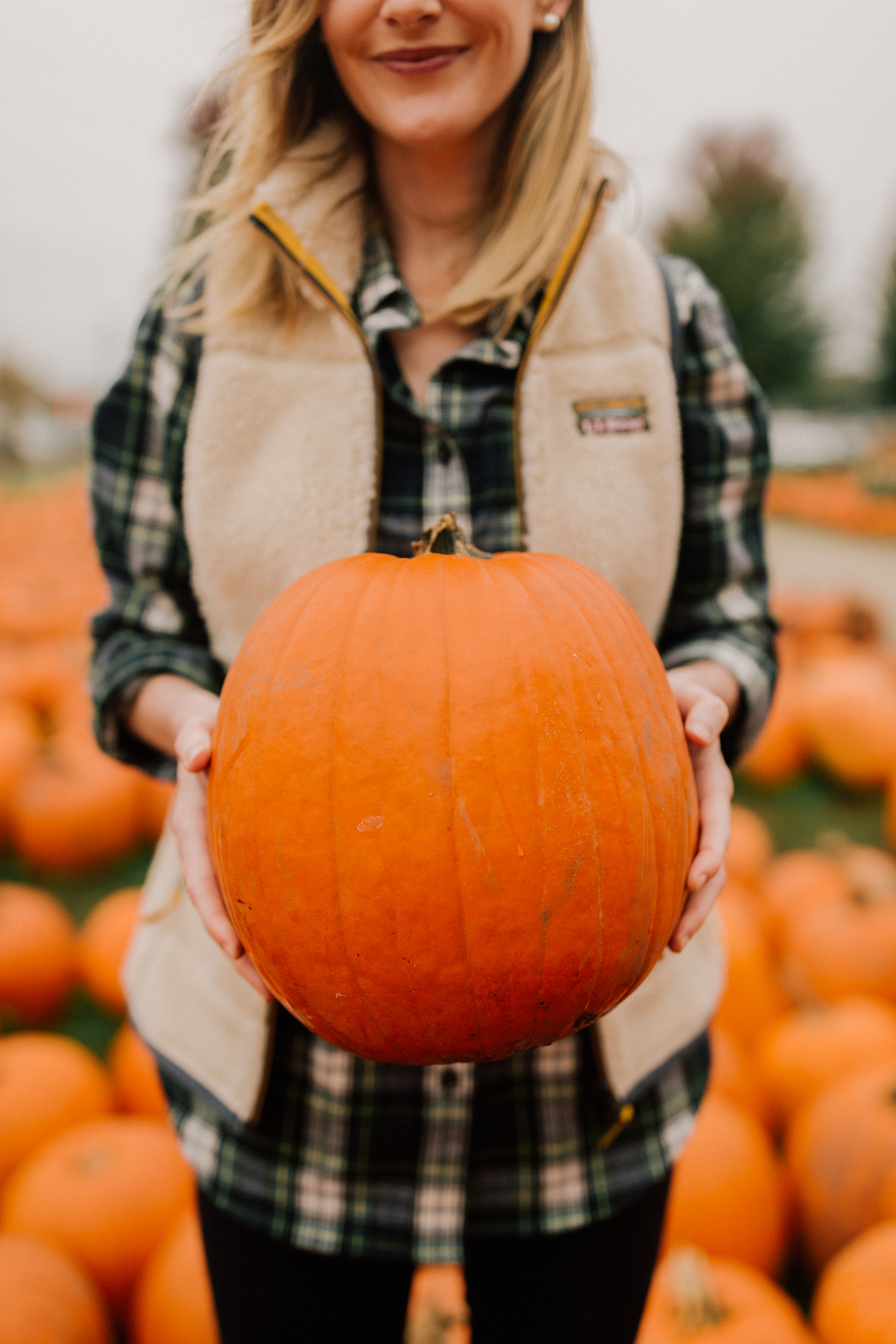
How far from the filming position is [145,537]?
1374 millimetres

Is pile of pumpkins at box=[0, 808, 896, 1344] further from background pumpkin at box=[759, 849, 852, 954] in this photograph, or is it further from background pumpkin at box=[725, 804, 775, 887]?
background pumpkin at box=[725, 804, 775, 887]

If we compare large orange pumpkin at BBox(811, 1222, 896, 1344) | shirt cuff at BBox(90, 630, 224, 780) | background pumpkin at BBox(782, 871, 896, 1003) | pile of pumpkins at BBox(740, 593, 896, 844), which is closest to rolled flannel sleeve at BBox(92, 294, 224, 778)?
shirt cuff at BBox(90, 630, 224, 780)

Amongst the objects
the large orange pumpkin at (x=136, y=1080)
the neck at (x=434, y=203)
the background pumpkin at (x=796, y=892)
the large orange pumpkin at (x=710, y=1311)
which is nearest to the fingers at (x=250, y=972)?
the neck at (x=434, y=203)

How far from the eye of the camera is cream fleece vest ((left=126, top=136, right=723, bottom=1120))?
1.26 meters

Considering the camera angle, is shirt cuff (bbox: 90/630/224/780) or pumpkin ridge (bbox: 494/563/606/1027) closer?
pumpkin ridge (bbox: 494/563/606/1027)

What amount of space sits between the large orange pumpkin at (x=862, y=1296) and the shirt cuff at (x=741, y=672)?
3.42 ft

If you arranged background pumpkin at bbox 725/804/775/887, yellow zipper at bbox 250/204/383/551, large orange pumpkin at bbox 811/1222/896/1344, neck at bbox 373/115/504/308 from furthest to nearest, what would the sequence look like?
background pumpkin at bbox 725/804/775/887 < large orange pumpkin at bbox 811/1222/896/1344 < neck at bbox 373/115/504/308 < yellow zipper at bbox 250/204/383/551

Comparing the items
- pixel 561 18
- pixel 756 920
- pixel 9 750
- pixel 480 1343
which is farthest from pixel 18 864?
pixel 561 18

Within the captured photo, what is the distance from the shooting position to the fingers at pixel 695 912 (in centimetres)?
105

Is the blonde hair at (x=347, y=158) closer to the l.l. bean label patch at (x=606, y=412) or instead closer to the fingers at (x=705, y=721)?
the l.l. bean label patch at (x=606, y=412)

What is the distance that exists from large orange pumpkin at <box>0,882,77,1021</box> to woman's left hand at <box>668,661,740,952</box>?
2533 mm

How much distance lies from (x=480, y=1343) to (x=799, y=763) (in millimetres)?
3871

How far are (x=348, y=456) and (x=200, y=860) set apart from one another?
22.1 inches

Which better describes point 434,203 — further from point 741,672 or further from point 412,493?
point 741,672
